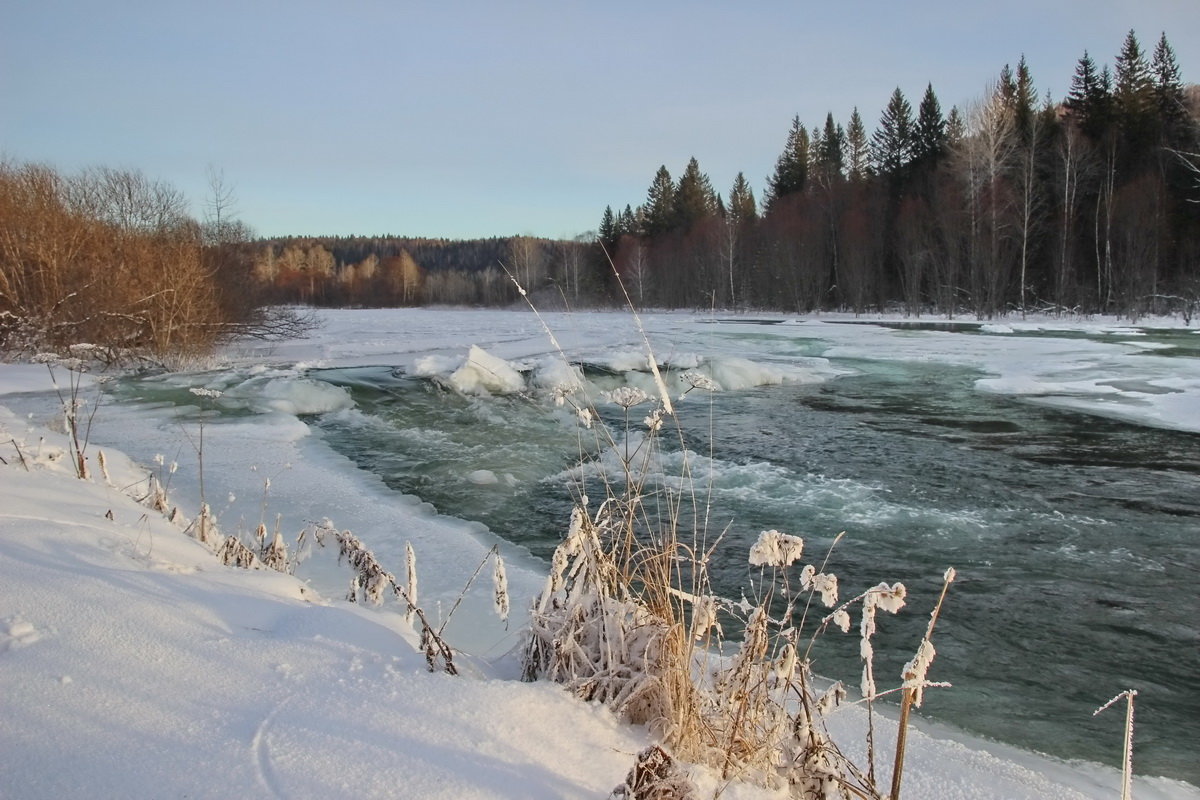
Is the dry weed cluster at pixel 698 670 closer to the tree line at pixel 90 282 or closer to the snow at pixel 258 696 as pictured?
the snow at pixel 258 696

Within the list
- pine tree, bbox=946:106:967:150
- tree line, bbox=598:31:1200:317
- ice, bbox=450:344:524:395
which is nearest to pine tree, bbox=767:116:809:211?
tree line, bbox=598:31:1200:317

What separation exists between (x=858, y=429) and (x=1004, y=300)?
26.4 meters

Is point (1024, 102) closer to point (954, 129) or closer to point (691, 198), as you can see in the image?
point (954, 129)

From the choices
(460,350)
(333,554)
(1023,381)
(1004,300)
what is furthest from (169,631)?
(1004,300)

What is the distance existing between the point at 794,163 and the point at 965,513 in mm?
48057

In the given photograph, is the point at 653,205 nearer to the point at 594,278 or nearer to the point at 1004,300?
the point at 594,278

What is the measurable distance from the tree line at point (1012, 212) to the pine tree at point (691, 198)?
11820 mm

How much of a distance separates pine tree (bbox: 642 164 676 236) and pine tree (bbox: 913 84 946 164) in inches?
820

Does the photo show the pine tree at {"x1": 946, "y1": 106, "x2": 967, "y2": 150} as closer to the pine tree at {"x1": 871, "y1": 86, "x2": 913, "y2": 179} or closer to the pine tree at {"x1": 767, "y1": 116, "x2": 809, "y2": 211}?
the pine tree at {"x1": 871, "y1": 86, "x2": 913, "y2": 179}

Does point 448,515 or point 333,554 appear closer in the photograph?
point 333,554

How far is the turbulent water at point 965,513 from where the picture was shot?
3.39 meters

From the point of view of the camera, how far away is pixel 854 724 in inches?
111

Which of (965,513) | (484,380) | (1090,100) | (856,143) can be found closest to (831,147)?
(856,143)

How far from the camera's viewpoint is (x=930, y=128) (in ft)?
126
